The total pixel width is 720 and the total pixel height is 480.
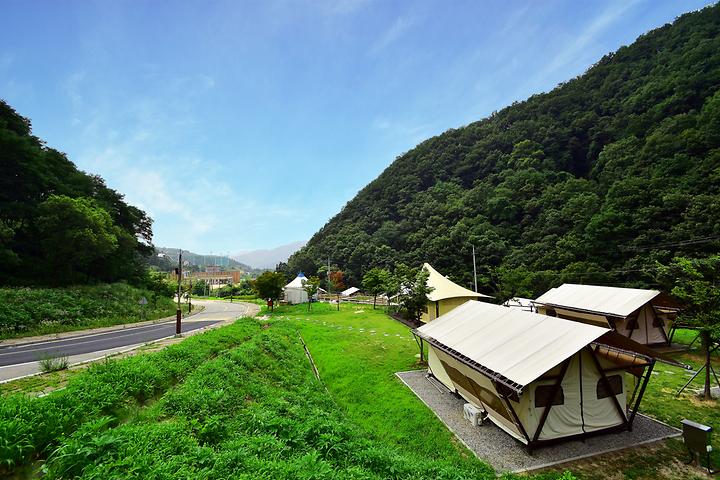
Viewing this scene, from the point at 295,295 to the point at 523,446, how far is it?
41.5 m

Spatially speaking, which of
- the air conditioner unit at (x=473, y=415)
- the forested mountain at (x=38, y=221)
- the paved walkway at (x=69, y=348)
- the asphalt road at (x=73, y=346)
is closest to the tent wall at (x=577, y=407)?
the air conditioner unit at (x=473, y=415)

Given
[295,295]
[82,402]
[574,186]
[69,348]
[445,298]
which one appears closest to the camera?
[82,402]

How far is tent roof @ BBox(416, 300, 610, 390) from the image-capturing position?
823 cm

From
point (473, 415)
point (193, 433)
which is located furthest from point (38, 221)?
point (473, 415)

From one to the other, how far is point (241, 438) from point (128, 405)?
12.2 feet

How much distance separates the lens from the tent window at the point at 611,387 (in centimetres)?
891

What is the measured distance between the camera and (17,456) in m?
4.77

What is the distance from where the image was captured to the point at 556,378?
837cm

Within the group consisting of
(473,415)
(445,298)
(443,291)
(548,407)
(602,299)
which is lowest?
(473,415)

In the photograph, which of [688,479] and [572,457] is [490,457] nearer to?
[572,457]

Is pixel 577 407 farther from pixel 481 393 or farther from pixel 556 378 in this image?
pixel 481 393

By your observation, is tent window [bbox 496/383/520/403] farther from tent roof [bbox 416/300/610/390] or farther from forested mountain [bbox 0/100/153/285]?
forested mountain [bbox 0/100/153/285]

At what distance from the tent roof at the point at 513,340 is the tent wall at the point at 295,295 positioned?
117ft

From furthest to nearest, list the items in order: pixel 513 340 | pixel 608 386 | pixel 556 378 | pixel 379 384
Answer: pixel 379 384 → pixel 513 340 → pixel 608 386 → pixel 556 378
